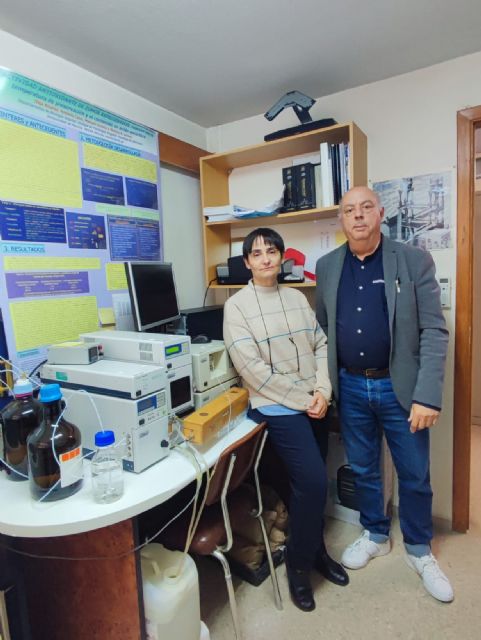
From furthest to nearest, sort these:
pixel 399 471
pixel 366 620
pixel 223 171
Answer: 1. pixel 223 171
2. pixel 399 471
3. pixel 366 620

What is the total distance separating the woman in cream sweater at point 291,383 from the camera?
1.58 meters

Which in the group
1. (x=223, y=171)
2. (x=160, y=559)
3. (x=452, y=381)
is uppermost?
(x=223, y=171)

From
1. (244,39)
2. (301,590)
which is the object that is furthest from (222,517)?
(244,39)

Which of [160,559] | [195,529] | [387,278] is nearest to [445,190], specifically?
[387,278]

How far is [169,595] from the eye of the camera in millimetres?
1259

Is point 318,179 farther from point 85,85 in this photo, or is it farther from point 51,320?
point 51,320

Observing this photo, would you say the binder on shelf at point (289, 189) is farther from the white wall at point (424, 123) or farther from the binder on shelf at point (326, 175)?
the white wall at point (424, 123)

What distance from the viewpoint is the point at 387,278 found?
1650 mm

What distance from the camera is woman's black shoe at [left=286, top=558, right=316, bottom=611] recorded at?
1631 mm

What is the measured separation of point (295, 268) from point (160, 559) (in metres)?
1.55

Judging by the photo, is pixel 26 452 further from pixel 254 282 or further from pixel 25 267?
pixel 254 282

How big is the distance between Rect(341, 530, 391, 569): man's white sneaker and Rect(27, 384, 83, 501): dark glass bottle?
1.39m

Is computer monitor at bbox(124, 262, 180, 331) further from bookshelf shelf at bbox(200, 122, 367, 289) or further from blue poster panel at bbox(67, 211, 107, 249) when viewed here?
bookshelf shelf at bbox(200, 122, 367, 289)

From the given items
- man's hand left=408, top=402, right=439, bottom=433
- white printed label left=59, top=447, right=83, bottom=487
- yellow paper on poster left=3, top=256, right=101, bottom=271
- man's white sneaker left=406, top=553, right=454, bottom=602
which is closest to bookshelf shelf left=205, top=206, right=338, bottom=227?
yellow paper on poster left=3, top=256, right=101, bottom=271
